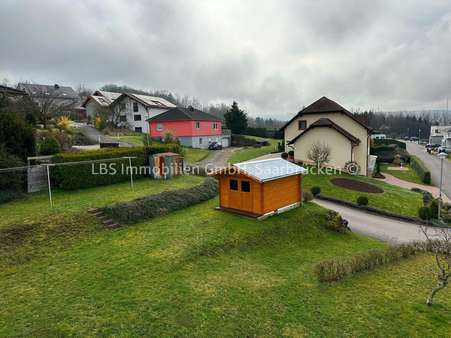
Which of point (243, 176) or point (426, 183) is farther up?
point (243, 176)

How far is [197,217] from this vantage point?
14664 millimetres

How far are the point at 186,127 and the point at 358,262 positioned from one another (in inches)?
1408

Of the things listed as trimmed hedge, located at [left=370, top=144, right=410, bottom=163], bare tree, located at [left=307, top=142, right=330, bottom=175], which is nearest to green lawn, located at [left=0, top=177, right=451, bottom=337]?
bare tree, located at [left=307, top=142, right=330, bottom=175]

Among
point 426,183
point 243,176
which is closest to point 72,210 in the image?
point 243,176

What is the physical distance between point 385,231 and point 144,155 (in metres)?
17.3

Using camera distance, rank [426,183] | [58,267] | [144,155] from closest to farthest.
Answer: [58,267]
[144,155]
[426,183]

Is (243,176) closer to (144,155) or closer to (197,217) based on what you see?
(197,217)

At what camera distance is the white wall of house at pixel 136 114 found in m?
49.4

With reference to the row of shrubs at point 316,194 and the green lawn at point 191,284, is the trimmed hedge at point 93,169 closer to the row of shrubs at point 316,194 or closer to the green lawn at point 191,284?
the green lawn at point 191,284

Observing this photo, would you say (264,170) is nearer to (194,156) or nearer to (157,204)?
(157,204)

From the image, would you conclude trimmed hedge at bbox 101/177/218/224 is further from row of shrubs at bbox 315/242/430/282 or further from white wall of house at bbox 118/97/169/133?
white wall of house at bbox 118/97/169/133

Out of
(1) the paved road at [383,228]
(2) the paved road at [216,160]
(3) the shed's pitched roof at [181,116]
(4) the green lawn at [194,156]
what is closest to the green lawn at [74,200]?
(1) the paved road at [383,228]

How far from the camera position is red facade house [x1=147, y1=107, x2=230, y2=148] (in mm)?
43438

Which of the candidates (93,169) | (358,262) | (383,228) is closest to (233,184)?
(358,262)
